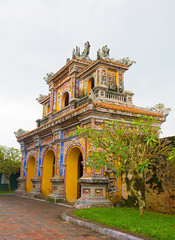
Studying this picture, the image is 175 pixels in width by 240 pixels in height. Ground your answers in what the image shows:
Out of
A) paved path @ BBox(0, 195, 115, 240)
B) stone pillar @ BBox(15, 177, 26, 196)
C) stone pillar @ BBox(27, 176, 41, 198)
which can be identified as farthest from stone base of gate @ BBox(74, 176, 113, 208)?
stone pillar @ BBox(15, 177, 26, 196)

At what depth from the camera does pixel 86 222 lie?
258 inches

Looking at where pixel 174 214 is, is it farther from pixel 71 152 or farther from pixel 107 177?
pixel 71 152

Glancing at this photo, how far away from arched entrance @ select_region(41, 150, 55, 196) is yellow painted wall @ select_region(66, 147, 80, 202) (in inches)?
113

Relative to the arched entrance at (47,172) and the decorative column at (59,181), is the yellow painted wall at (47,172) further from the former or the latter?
the decorative column at (59,181)

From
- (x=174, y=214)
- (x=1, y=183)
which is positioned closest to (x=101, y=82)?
(x=174, y=214)

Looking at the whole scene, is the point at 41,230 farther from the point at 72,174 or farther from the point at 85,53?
the point at 85,53

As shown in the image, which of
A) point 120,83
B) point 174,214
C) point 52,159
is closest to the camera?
point 174,214

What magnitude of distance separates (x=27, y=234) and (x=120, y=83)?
393 inches

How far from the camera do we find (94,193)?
965 cm

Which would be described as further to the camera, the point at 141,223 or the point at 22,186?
the point at 22,186

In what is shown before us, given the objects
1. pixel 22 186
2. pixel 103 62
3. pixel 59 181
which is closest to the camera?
pixel 59 181

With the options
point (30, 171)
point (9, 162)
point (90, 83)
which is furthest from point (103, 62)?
point (9, 162)

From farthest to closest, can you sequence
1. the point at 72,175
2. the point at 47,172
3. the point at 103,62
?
the point at 47,172 → the point at 103,62 → the point at 72,175

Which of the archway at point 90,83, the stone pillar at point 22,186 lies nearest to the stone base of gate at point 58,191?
the archway at point 90,83
